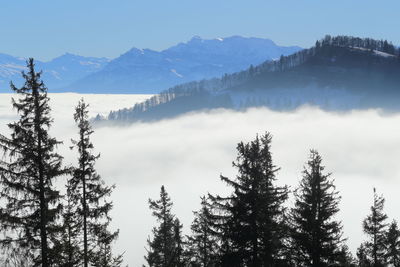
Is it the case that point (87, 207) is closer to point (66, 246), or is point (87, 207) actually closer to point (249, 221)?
point (66, 246)

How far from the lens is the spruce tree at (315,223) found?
2405 cm

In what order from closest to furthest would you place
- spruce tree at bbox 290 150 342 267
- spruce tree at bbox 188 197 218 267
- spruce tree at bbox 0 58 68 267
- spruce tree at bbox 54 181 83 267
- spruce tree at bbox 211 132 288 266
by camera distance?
spruce tree at bbox 0 58 68 267 → spruce tree at bbox 54 181 83 267 → spruce tree at bbox 211 132 288 266 → spruce tree at bbox 290 150 342 267 → spruce tree at bbox 188 197 218 267

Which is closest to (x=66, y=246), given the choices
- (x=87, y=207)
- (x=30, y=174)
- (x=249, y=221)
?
(x=30, y=174)

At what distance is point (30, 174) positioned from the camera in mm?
17500

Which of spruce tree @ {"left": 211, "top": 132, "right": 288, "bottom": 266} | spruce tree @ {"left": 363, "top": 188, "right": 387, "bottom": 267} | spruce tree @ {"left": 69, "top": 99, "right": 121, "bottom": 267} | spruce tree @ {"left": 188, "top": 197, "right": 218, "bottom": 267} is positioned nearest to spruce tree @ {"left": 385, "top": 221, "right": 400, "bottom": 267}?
spruce tree @ {"left": 363, "top": 188, "right": 387, "bottom": 267}

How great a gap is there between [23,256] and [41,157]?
13.4ft

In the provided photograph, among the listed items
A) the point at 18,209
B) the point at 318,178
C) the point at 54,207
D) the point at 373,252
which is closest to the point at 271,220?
the point at 318,178

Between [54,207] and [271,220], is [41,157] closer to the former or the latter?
[54,207]

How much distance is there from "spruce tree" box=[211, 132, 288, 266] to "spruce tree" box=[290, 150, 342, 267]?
2.93 metres

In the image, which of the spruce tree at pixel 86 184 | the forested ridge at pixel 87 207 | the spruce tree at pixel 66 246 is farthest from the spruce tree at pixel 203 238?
the spruce tree at pixel 66 246

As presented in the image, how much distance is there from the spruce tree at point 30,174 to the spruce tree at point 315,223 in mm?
13774

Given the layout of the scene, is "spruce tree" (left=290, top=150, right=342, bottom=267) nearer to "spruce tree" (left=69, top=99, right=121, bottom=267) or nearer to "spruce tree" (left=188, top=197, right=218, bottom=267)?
"spruce tree" (left=188, top=197, right=218, bottom=267)

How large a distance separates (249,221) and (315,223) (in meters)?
5.01

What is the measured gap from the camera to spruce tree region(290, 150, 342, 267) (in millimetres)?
24047
